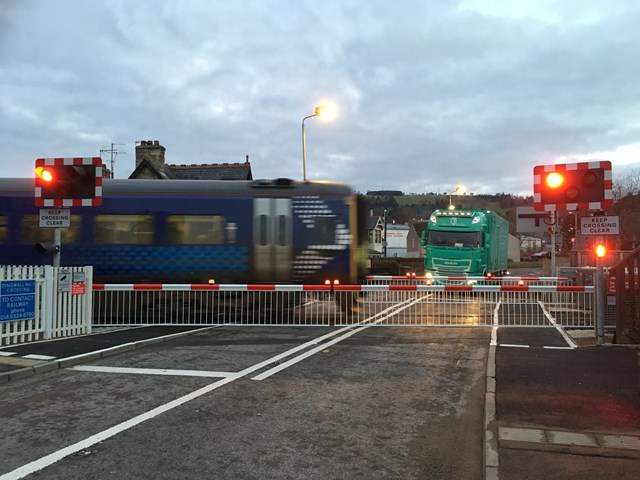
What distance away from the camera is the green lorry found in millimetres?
20672

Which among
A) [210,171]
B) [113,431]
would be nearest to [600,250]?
[113,431]

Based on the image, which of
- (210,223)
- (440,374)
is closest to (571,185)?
(440,374)

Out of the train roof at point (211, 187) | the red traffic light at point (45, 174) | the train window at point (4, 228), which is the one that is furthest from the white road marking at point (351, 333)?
the train window at point (4, 228)

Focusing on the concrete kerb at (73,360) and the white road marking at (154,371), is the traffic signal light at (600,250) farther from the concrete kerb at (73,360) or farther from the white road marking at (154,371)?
the concrete kerb at (73,360)

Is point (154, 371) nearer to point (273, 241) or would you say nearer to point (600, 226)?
point (273, 241)

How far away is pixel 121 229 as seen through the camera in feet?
40.1

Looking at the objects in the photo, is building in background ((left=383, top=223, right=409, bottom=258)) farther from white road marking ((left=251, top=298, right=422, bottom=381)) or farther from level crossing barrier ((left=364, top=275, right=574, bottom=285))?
white road marking ((left=251, top=298, right=422, bottom=381))

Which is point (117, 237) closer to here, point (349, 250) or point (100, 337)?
point (100, 337)

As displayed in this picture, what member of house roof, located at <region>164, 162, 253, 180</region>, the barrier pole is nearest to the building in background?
house roof, located at <region>164, 162, 253, 180</region>

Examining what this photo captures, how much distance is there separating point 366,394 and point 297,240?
6745mm

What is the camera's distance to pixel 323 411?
521cm

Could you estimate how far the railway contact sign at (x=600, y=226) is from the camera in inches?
320

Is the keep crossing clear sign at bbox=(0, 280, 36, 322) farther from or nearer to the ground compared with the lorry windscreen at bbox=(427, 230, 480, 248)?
nearer to the ground

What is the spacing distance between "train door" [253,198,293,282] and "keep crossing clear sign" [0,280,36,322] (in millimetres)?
5041
